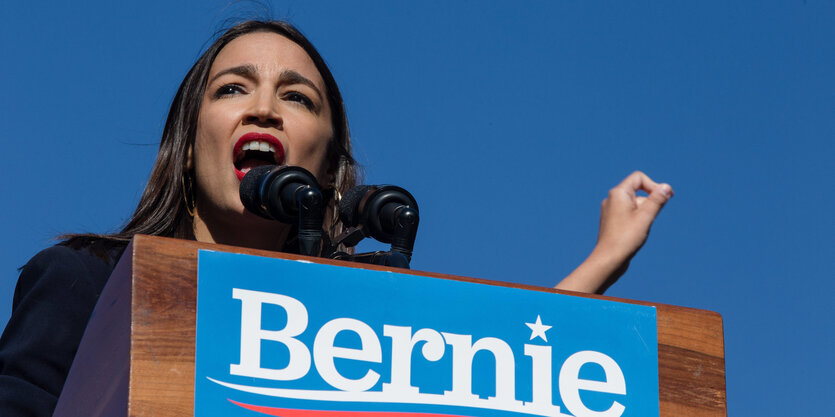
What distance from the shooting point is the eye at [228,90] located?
9.44 ft

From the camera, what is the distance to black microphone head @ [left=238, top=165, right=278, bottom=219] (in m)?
2.04

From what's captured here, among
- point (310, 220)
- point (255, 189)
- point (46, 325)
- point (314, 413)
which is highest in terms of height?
point (255, 189)

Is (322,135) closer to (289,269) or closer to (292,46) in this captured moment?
(292,46)

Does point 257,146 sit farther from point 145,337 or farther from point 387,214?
point 145,337

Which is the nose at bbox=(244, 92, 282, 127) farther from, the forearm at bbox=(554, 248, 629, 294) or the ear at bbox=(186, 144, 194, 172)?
the forearm at bbox=(554, 248, 629, 294)

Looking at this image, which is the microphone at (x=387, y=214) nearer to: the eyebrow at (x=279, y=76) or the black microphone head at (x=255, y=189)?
the black microphone head at (x=255, y=189)

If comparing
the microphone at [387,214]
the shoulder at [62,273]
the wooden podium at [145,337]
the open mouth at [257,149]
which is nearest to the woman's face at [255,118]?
the open mouth at [257,149]

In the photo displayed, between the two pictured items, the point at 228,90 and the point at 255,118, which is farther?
the point at 228,90

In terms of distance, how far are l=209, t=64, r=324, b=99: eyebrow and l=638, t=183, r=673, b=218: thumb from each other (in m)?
0.97

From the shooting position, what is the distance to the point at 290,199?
1.99 metres

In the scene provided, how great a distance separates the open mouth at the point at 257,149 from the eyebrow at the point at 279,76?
249 mm

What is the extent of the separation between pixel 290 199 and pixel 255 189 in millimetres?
104

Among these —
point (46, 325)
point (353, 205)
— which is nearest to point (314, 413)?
point (353, 205)

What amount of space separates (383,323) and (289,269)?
15cm
